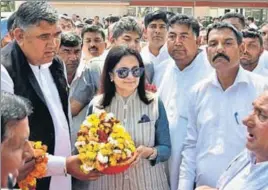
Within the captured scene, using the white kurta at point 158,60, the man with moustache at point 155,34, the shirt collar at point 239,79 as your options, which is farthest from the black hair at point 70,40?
the shirt collar at point 239,79

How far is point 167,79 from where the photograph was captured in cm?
339

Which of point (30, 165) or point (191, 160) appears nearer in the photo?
point (30, 165)

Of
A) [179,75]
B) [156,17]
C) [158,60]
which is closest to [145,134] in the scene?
[179,75]

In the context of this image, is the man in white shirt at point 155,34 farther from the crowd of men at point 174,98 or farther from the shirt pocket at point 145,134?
the shirt pocket at point 145,134

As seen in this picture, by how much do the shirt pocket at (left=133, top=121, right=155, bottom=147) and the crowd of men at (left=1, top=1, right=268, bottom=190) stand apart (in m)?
0.26

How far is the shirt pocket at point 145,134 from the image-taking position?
2871mm

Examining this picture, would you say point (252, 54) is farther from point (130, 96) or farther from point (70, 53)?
point (130, 96)

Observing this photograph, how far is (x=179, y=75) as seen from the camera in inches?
132

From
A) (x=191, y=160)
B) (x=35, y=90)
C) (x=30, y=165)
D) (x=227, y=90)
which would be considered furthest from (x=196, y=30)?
(x=30, y=165)

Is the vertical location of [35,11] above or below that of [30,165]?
above

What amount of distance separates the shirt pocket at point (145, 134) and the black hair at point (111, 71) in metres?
0.14

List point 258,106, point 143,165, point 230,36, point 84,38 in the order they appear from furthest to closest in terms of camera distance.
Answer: point 84,38 < point 230,36 < point 143,165 < point 258,106

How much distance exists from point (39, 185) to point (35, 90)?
513mm

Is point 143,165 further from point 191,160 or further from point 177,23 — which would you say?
point 177,23
